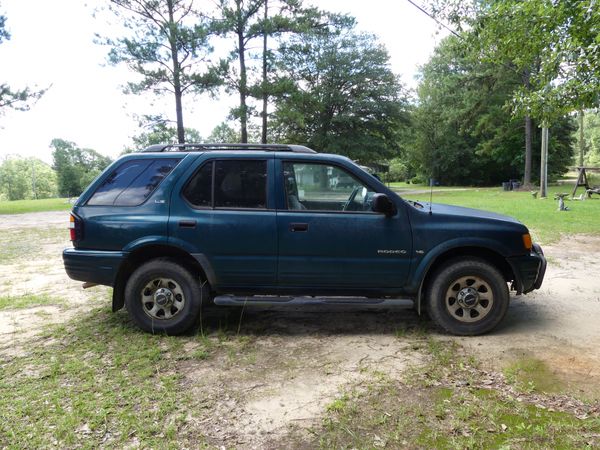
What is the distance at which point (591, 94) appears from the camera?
23.4ft

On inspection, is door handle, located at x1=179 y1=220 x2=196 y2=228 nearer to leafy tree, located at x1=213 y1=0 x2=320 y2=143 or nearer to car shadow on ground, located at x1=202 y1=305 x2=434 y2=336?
car shadow on ground, located at x1=202 y1=305 x2=434 y2=336

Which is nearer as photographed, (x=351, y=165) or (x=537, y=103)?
(x=351, y=165)

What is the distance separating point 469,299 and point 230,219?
245cm

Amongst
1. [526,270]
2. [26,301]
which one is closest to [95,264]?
[26,301]

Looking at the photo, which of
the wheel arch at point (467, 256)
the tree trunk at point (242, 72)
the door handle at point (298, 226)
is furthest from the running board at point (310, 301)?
the tree trunk at point (242, 72)

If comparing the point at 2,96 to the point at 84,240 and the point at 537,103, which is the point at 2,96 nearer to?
the point at 84,240

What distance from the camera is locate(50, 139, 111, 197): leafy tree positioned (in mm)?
73438

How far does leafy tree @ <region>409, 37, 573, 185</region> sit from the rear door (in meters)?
26.4

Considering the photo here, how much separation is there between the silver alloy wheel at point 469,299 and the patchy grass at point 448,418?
0.90 metres

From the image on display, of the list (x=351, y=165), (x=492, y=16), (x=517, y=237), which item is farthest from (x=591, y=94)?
(x=351, y=165)

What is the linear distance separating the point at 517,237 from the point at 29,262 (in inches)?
322

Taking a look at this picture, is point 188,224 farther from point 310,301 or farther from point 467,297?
point 467,297

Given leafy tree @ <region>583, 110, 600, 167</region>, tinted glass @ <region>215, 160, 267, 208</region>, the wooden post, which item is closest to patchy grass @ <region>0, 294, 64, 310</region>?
tinted glass @ <region>215, 160, 267, 208</region>

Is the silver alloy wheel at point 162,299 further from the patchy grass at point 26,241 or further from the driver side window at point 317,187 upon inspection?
the patchy grass at point 26,241
